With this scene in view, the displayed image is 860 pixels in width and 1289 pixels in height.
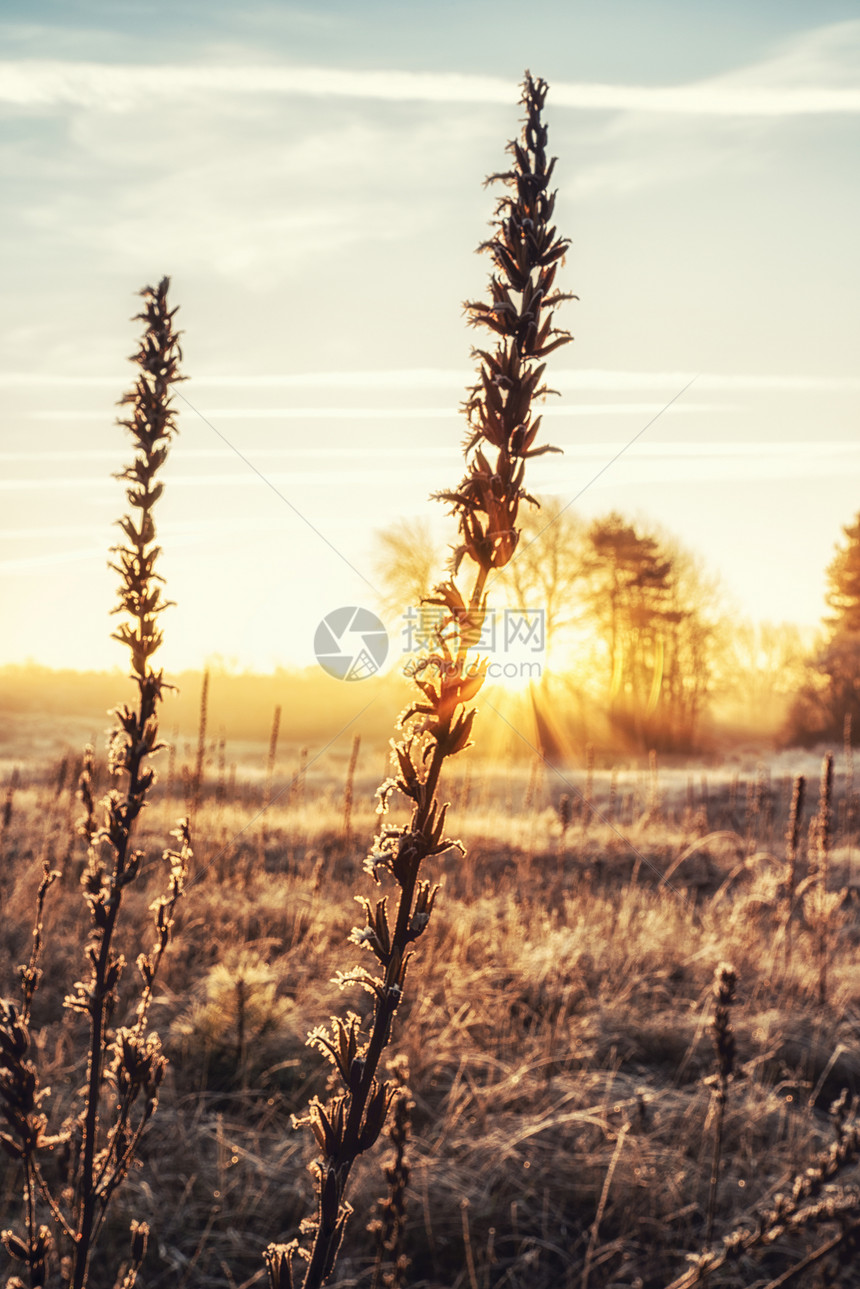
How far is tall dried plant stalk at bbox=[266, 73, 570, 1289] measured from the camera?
3.28 feet

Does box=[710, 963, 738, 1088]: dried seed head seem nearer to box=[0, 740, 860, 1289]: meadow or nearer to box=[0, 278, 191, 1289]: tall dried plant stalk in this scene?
box=[0, 740, 860, 1289]: meadow

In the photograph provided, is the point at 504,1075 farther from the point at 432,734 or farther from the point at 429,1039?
the point at 432,734

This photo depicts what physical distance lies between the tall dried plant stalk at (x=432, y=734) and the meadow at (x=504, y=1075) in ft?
4.30

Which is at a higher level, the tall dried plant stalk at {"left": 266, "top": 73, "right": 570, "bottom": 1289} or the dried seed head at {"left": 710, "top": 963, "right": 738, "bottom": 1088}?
the tall dried plant stalk at {"left": 266, "top": 73, "right": 570, "bottom": 1289}

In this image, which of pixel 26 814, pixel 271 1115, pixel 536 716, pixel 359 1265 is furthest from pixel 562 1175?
pixel 536 716

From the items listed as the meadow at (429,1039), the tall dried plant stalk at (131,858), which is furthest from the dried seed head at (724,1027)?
the tall dried plant stalk at (131,858)

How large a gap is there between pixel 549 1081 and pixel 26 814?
10094 millimetres

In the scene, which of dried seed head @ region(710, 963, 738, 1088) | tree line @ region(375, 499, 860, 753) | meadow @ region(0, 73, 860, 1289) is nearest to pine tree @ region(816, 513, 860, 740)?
tree line @ region(375, 499, 860, 753)

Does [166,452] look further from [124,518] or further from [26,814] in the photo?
[26,814]

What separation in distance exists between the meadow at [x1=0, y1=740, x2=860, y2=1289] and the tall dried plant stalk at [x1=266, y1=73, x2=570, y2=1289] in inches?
51.6

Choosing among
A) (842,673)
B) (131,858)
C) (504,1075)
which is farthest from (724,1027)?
(842,673)

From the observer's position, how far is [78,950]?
6117mm

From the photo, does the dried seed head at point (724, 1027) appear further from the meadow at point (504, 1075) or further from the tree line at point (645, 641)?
the tree line at point (645, 641)

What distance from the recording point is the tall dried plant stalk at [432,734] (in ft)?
3.28
